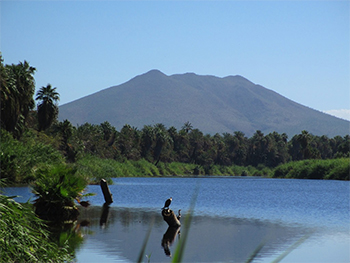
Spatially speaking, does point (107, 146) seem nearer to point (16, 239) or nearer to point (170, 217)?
point (170, 217)

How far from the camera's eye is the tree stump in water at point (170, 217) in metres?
17.3

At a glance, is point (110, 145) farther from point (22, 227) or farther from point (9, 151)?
point (22, 227)

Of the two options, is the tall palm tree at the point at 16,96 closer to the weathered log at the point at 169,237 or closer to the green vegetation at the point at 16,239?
the weathered log at the point at 169,237

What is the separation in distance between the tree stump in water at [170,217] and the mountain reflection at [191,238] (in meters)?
0.23

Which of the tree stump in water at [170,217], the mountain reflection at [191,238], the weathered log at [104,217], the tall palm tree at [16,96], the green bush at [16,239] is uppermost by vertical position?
the tall palm tree at [16,96]

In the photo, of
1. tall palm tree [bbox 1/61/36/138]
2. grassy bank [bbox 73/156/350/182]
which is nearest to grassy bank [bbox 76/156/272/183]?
grassy bank [bbox 73/156/350/182]

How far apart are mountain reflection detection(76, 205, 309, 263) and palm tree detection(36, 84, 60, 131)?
45.5 meters

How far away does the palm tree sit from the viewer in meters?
66.5

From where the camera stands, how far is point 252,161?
468ft

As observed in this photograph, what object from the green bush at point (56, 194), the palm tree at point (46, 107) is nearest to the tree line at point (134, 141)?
the palm tree at point (46, 107)

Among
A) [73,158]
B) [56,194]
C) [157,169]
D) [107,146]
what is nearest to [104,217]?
[56,194]

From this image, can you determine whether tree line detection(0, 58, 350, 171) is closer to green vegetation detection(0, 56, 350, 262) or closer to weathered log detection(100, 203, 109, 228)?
green vegetation detection(0, 56, 350, 262)

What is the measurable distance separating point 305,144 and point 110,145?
4036 cm

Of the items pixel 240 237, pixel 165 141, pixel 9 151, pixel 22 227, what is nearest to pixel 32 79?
pixel 9 151
